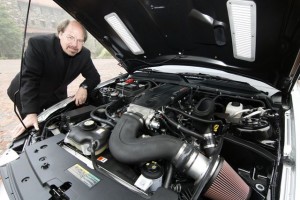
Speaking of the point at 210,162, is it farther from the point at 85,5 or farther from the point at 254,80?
the point at 85,5

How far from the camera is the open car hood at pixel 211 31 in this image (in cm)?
104

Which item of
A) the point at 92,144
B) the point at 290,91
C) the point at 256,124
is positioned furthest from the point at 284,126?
the point at 92,144

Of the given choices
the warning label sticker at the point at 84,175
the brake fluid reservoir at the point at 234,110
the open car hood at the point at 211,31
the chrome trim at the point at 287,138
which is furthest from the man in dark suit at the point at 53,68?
the chrome trim at the point at 287,138

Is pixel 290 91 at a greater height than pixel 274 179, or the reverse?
pixel 290 91

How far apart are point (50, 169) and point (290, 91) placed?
148cm

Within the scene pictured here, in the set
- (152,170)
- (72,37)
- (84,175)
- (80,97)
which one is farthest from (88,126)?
(72,37)

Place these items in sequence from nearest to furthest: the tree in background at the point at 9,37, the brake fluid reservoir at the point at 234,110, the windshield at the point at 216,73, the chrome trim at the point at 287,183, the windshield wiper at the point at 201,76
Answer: the chrome trim at the point at 287,183
the brake fluid reservoir at the point at 234,110
the windshield at the point at 216,73
the windshield wiper at the point at 201,76
the tree in background at the point at 9,37

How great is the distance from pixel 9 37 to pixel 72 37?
769 centimetres

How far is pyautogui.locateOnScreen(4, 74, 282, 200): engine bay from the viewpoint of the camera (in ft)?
2.67

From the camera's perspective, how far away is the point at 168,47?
1.64 meters

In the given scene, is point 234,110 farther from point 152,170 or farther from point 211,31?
point 152,170

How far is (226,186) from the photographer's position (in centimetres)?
84

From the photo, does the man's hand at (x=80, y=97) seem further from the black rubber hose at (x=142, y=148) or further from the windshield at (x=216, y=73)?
the black rubber hose at (x=142, y=148)

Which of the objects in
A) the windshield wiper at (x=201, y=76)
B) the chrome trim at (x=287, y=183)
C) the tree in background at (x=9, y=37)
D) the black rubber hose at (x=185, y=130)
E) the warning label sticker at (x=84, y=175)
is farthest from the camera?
the tree in background at (x=9, y=37)
